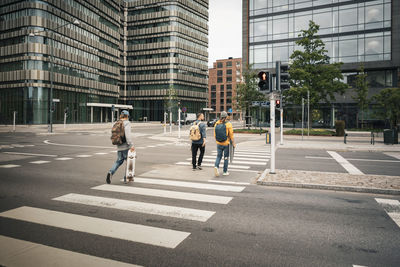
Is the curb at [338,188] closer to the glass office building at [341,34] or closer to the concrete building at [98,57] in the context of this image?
the concrete building at [98,57]

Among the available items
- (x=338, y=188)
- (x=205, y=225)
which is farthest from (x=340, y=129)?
(x=205, y=225)

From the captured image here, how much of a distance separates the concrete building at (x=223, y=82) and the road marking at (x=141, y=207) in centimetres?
11245

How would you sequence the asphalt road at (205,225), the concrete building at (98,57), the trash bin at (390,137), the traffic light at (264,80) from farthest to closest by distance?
the concrete building at (98,57)
the trash bin at (390,137)
the traffic light at (264,80)
the asphalt road at (205,225)

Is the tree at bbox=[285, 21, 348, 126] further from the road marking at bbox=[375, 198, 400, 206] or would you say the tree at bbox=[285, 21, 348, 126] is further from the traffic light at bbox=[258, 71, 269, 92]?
the road marking at bbox=[375, 198, 400, 206]

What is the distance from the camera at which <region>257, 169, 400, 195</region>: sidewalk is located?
22.4 feet

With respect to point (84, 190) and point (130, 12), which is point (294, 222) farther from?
point (130, 12)

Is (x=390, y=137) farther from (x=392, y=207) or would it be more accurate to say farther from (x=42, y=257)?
(x=42, y=257)

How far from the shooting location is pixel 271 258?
3.51 meters

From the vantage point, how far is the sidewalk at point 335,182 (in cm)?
683

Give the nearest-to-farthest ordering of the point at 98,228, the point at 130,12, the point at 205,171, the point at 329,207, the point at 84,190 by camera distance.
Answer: the point at 98,228 → the point at 329,207 → the point at 84,190 → the point at 205,171 → the point at 130,12

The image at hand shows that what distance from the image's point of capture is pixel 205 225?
4.60m

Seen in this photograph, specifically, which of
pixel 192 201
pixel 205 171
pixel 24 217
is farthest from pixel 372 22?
pixel 24 217

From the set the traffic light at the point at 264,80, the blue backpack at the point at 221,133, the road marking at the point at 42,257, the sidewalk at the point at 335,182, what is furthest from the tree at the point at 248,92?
the road marking at the point at 42,257

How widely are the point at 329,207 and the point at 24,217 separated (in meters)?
5.50
